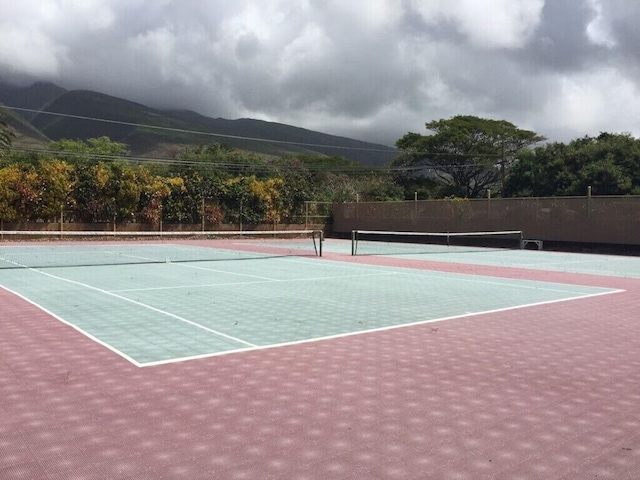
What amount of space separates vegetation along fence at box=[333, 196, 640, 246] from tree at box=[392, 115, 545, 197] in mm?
23323

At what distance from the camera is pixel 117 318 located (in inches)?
274

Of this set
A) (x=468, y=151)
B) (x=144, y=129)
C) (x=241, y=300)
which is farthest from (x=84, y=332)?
(x=144, y=129)

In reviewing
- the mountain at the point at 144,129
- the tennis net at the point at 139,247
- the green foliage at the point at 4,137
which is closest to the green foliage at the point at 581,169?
the tennis net at the point at 139,247

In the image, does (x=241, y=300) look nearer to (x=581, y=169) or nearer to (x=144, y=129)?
(x=581, y=169)

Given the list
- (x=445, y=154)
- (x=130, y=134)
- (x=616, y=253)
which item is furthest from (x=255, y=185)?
(x=130, y=134)

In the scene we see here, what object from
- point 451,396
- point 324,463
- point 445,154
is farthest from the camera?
point 445,154

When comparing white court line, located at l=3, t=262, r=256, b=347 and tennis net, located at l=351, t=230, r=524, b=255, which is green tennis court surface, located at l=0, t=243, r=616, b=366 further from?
tennis net, located at l=351, t=230, r=524, b=255

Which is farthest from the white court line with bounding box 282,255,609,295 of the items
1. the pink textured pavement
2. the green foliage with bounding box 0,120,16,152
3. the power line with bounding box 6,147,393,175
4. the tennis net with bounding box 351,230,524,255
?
the green foliage with bounding box 0,120,16,152

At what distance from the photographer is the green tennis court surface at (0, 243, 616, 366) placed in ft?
19.6

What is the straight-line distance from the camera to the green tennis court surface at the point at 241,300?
5.97m

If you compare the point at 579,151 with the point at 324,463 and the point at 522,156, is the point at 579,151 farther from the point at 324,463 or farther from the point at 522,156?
the point at 324,463

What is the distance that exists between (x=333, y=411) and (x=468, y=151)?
5181 cm

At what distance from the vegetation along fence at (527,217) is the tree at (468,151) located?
2332 cm

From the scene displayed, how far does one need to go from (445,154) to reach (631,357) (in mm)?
49824
